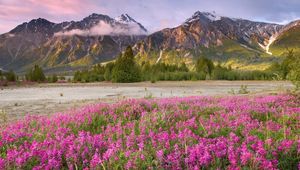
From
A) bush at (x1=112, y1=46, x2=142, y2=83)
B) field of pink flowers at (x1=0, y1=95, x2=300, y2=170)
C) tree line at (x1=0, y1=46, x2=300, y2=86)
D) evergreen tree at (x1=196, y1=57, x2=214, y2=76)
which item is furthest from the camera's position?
evergreen tree at (x1=196, y1=57, x2=214, y2=76)

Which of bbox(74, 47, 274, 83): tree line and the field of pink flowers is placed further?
bbox(74, 47, 274, 83): tree line

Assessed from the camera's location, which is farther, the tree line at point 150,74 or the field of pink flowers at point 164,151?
the tree line at point 150,74

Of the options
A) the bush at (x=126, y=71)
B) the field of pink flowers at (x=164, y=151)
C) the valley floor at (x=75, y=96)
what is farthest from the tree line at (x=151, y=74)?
the field of pink flowers at (x=164, y=151)

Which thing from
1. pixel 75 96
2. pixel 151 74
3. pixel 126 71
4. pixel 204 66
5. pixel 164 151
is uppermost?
pixel 204 66

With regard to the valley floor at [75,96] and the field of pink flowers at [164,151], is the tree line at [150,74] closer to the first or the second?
the valley floor at [75,96]

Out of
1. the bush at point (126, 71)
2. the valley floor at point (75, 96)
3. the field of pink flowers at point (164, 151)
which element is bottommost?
the valley floor at point (75, 96)

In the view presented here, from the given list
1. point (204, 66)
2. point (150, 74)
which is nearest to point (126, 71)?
point (150, 74)

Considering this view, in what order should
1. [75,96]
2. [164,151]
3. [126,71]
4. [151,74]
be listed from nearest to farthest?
[164,151], [75,96], [126,71], [151,74]

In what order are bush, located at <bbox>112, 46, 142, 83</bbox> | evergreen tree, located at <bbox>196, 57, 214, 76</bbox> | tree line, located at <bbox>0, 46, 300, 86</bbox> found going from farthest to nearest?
evergreen tree, located at <bbox>196, 57, 214, 76</bbox> → tree line, located at <bbox>0, 46, 300, 86</bbox> → bush, located at <bbox>112, 46, 142, 83</bbox>

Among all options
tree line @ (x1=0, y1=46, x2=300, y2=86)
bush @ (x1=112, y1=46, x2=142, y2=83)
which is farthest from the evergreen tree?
bush @ (x1=112, y1=46, x2=142, y2=83)

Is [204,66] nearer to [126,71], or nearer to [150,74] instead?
[150,74]

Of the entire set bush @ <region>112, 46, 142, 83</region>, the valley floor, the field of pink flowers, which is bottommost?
the valley floor

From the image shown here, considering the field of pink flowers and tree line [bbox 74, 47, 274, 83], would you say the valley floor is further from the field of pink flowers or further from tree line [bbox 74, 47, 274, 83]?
tree line [bbox 74, 47, 274, 83]

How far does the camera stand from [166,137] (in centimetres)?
474
